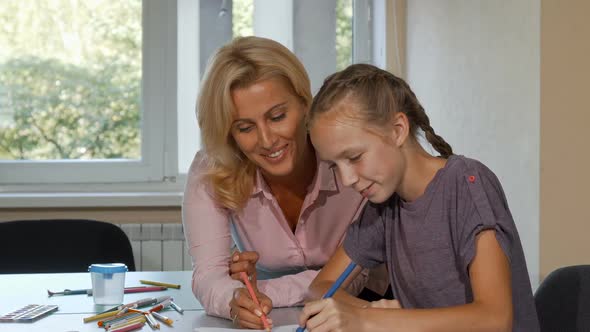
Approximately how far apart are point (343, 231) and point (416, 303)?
1.53 feet

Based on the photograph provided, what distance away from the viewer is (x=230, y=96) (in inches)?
70.3

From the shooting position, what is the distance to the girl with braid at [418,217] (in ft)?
4.26

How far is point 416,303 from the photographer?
5.09 ft

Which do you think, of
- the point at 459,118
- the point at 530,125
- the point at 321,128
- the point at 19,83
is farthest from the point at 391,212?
the point at 19,83

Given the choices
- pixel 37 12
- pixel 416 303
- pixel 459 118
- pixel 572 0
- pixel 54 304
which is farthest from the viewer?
pixel 37 12

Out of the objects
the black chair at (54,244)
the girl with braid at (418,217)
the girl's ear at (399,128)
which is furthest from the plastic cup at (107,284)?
the black chair at (54,244)

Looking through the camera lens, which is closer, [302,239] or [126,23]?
[302,239]

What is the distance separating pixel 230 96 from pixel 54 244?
1203mm

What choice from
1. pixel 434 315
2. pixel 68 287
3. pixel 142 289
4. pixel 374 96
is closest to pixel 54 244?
pixel 68 287

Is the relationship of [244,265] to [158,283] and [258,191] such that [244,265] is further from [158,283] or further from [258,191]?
[158,283]

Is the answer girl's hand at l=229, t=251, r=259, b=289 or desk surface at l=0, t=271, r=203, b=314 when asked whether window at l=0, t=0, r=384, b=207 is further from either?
girl's hand at l=229, t=251, r=259, b=289

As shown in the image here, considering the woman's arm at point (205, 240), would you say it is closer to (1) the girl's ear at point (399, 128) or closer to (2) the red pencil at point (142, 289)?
(2) the red pencil at point (142, 289)

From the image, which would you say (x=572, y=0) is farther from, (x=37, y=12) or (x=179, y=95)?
(x=37, y=12)

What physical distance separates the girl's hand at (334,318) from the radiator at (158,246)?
2.24 metres
